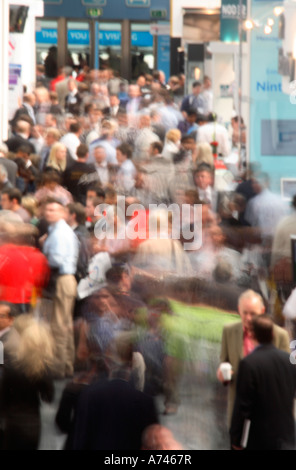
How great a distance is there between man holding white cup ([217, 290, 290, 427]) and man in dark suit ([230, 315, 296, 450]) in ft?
1.33

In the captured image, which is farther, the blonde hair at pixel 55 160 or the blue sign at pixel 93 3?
the blue sign at pixel 93 3

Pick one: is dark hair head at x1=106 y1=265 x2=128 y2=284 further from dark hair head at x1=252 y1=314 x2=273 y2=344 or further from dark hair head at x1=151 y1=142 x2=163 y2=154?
dark hair head at x1=151 y1=142 x2=163 y2=154

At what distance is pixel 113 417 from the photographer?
219 inches

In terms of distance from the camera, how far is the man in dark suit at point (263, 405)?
20.5 ft

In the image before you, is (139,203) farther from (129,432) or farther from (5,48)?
(5,48)

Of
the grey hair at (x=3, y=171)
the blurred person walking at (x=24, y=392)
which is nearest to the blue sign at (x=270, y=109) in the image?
the grey hair at (x=3, y=171)

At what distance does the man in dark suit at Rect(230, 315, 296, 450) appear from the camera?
6.24m

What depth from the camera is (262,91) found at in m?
12.4

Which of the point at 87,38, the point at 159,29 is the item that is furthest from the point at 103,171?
the point at 87,38

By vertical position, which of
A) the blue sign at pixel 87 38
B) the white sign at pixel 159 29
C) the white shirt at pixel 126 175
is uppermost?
the white sign at pixel 159 29

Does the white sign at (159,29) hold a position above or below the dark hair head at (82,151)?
above

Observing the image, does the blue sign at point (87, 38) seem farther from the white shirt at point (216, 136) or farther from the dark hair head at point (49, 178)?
the dark hair head at point (49, 178)

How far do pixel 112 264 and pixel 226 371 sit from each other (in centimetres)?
175

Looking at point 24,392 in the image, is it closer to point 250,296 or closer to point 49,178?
point 250,296
